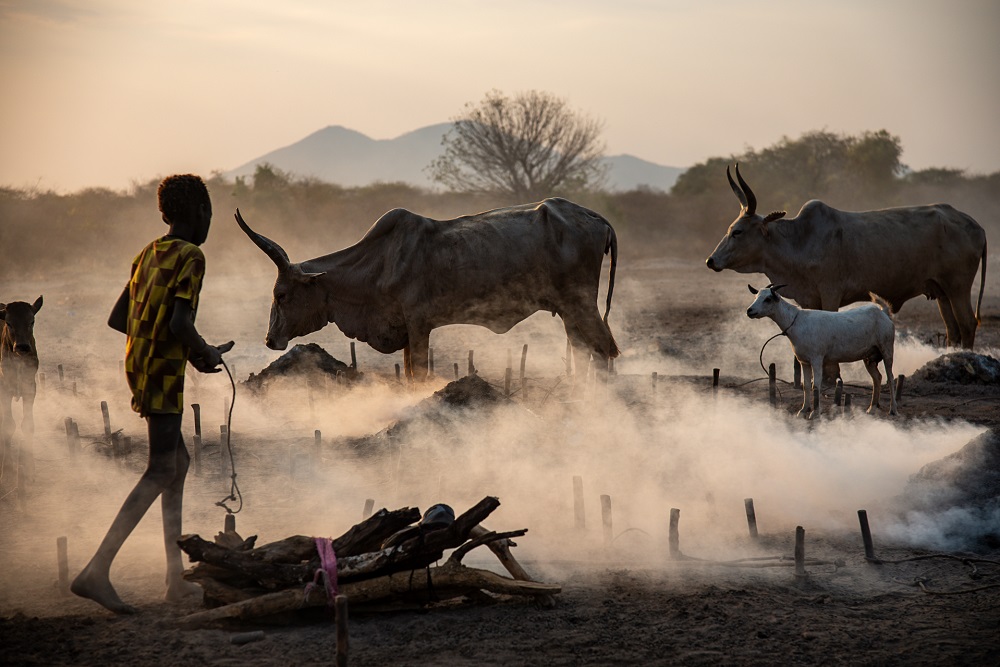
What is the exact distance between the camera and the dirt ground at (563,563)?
4.23m

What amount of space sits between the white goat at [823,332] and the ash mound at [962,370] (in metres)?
1.84

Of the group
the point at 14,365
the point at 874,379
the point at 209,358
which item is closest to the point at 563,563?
the point at 209,358

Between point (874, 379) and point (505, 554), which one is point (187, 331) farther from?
point (874, 379)

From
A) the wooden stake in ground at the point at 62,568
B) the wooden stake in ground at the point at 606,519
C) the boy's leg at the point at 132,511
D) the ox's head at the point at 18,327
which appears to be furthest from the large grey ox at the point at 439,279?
the boy's leg at the point at 132,511

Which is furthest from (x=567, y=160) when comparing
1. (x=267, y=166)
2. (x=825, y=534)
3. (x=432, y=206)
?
(x=825, y=534)

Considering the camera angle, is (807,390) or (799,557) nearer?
(799,557)

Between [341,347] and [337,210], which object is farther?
[337,210]

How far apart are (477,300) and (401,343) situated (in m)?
0.85

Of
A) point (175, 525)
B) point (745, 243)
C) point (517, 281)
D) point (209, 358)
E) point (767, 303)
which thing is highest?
point (745, 243)

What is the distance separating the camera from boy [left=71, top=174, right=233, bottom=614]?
447cm

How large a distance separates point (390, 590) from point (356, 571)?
187 mm

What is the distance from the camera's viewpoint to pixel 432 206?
38938 mm

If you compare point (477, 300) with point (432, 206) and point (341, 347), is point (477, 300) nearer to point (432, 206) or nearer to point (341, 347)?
point (341, 347)

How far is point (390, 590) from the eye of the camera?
4.54 meters
